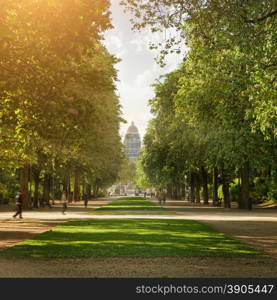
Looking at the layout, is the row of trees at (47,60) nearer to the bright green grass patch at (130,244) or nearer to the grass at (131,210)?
the bright green grass patch at (130,244)

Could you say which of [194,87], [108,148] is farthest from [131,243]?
[108,148]

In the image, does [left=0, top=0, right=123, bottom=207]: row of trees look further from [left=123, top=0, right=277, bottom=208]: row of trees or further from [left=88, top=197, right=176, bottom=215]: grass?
[left=88, top=197, right=176, bottom=215]: grass

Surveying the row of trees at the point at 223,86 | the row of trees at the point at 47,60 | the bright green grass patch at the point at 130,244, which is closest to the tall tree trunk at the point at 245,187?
the row of trees at the point at 223,86

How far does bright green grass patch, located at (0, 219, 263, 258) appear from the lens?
15.8 metres

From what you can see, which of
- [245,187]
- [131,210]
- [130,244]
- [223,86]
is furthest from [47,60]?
[245,187]

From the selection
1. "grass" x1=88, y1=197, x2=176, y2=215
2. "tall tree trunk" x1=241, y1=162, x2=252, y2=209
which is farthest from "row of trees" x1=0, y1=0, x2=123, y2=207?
"tall tree trunk" x1=241, y1=162, x2=252, y2=209

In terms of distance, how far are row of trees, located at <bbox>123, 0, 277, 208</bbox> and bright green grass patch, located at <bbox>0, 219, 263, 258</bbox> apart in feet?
19.0

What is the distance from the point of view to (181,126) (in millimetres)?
Answer: 48094

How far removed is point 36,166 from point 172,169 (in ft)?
58.6

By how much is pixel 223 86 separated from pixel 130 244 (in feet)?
34.3

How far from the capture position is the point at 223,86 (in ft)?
83.6

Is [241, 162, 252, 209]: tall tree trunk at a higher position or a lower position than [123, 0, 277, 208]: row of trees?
lower

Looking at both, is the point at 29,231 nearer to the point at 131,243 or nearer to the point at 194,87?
the point at 131,243
